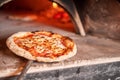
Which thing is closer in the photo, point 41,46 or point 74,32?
point 41,46

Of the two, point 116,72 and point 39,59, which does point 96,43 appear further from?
point 39,59

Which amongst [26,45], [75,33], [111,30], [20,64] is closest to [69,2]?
[75,33]

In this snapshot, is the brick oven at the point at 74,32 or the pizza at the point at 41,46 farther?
the brick oven at the point at 74,32

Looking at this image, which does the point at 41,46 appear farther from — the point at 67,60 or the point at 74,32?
the point at 74,32

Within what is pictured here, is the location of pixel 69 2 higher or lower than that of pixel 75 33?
higher

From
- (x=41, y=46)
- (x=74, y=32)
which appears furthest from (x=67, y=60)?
(x=74, y=32)

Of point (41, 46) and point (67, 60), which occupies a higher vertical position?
point (41, 46)
